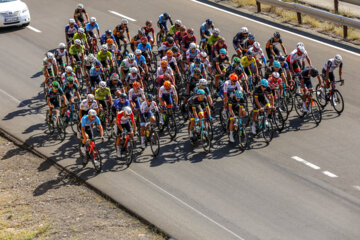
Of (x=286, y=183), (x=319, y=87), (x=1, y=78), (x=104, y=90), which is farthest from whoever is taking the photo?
(x=1, y=78)

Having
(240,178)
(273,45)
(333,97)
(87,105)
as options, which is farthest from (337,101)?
(87,105)

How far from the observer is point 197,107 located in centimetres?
2275

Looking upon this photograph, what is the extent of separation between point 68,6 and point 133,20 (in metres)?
4.10

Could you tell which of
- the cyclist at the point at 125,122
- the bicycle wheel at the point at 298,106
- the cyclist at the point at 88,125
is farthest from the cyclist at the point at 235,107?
the cyclist at the point at 88,125

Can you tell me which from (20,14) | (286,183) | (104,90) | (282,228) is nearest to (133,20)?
(20,14)

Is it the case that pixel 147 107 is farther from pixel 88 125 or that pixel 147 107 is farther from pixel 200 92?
pixel 88 125

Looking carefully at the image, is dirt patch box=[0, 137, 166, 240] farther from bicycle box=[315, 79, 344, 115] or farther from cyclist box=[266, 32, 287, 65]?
cyclist box=[266, 32, 287, 65]

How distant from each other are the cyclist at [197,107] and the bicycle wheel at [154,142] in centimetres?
111

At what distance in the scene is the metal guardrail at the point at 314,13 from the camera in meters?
30.5

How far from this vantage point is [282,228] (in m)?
18.5

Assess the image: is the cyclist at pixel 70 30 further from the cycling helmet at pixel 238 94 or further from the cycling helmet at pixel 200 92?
the cycling helmet at pixel 238 94

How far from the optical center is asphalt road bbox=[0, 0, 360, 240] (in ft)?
61.7

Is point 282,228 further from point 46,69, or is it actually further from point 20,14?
point 20,14

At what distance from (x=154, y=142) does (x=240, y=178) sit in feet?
10.2
